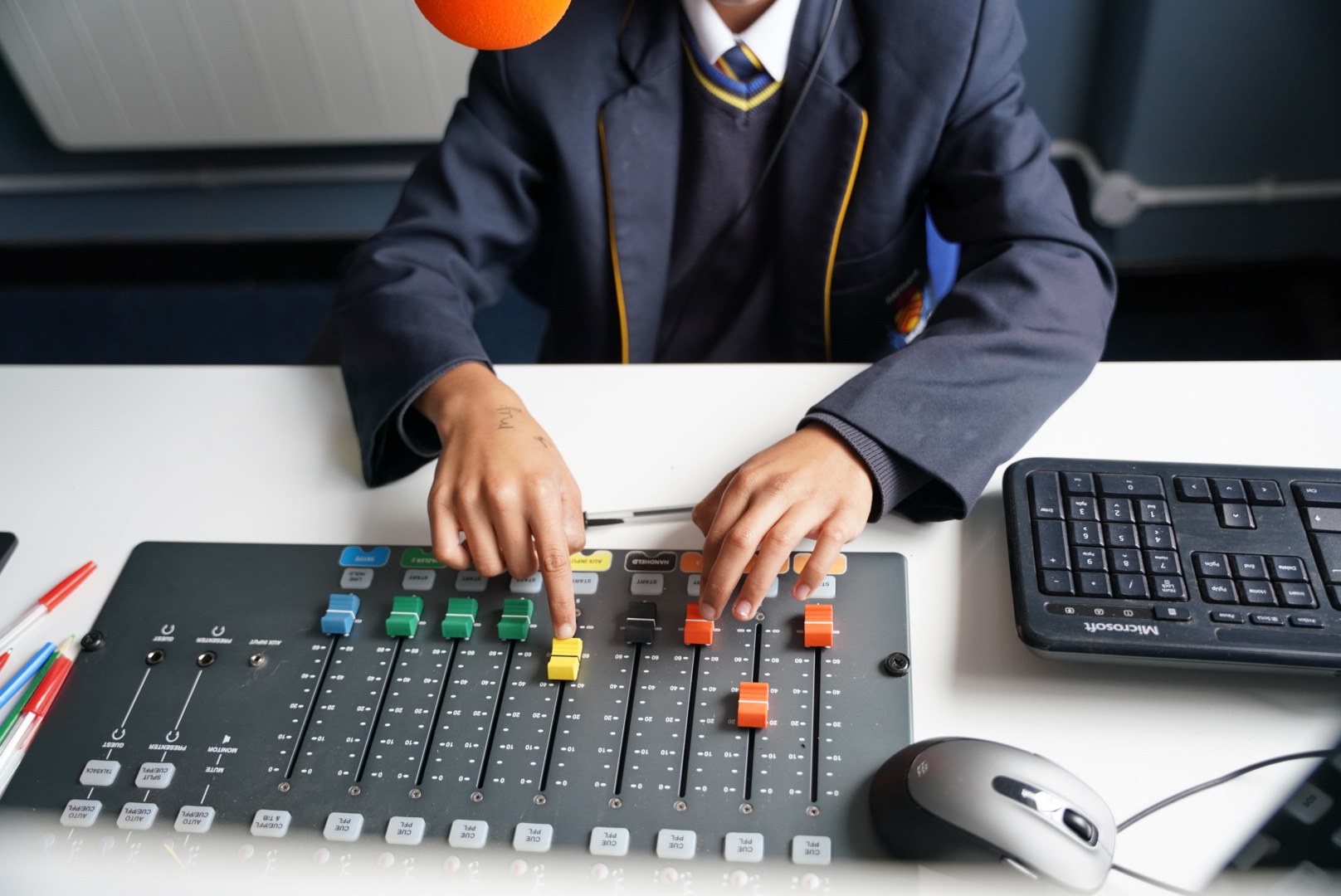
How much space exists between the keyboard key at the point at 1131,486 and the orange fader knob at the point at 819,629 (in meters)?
0.19

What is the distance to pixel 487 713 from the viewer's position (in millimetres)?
527

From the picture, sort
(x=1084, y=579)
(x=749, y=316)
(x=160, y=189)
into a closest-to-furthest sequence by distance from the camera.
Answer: (x=1084, y=579) → (x=749, y=316) → (x=160, y=189)

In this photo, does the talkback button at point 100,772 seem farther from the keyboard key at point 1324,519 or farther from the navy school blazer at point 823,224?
the keyboard key at point 1324,519

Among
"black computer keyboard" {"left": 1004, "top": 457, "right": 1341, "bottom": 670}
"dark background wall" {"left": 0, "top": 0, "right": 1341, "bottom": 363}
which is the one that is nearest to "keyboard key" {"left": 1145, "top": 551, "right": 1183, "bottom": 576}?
"black computer keyboard" {"left": 1004, "top": 457, "right": 1341, "bottom": 670}

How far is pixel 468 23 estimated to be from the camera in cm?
47

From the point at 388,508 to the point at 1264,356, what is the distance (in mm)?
1417

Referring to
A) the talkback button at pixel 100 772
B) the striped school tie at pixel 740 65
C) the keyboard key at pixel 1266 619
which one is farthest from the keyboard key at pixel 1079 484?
the talkback button at pixel 100 772

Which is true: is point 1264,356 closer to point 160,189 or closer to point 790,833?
point 790,833

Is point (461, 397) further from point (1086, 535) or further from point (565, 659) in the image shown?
point (1086, 535)

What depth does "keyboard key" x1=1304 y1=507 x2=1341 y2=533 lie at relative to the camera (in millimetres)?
538

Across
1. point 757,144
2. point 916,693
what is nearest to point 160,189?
point 757,144

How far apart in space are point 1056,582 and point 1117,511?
6cm

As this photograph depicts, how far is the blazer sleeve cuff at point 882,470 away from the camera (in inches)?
23.3

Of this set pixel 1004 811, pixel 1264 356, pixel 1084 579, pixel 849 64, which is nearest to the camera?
pixel 1004 811
